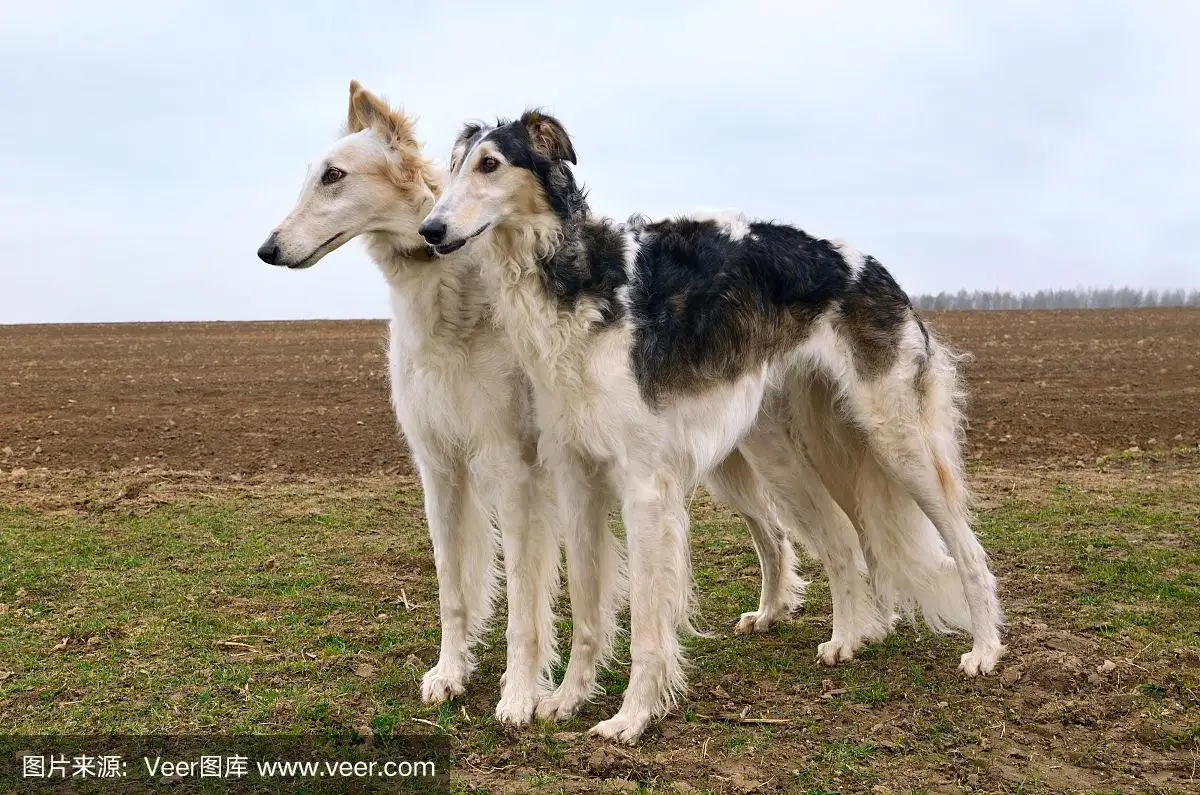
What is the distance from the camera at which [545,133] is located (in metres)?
4.62

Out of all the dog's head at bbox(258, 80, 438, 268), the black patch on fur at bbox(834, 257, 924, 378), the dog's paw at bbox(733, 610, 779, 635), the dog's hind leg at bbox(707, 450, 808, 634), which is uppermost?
the dog's head at bbox(258, 80, 438, 268)

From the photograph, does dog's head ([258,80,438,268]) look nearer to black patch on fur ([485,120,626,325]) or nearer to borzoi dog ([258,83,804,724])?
borzoi dog ([258,83,804,724])

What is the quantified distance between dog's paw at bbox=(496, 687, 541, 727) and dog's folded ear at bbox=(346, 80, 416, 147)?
2676 mm

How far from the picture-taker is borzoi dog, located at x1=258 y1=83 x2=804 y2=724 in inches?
192

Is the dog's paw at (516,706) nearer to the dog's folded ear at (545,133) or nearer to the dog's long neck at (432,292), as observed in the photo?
the dog's long neck at (432,292)

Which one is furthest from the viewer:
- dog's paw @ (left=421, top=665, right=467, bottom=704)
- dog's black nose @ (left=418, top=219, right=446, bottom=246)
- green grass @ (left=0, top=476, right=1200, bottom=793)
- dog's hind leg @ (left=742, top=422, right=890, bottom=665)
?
dog's hind leg @ (left=742, top=422, right=890, bottom=665)

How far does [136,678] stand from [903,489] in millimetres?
4171

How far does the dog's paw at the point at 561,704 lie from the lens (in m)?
4.97

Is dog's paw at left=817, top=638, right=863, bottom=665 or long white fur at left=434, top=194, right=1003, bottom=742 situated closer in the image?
long white fur at left=434, top=194, right=1003, bottom=742

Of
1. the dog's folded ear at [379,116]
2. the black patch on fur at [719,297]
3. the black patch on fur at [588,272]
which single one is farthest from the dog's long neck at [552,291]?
the dog's folded ear at [379,116]

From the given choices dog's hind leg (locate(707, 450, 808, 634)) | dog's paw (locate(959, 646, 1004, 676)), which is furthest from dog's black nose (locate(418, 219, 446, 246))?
dog's paw (locate(959, 646, 1004, 676))

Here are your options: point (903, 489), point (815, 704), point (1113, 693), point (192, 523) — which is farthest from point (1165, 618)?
A: point (192, 523)

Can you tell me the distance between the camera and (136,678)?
5.45 m

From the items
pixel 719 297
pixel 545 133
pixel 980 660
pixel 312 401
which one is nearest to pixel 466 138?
pixel 545 133
